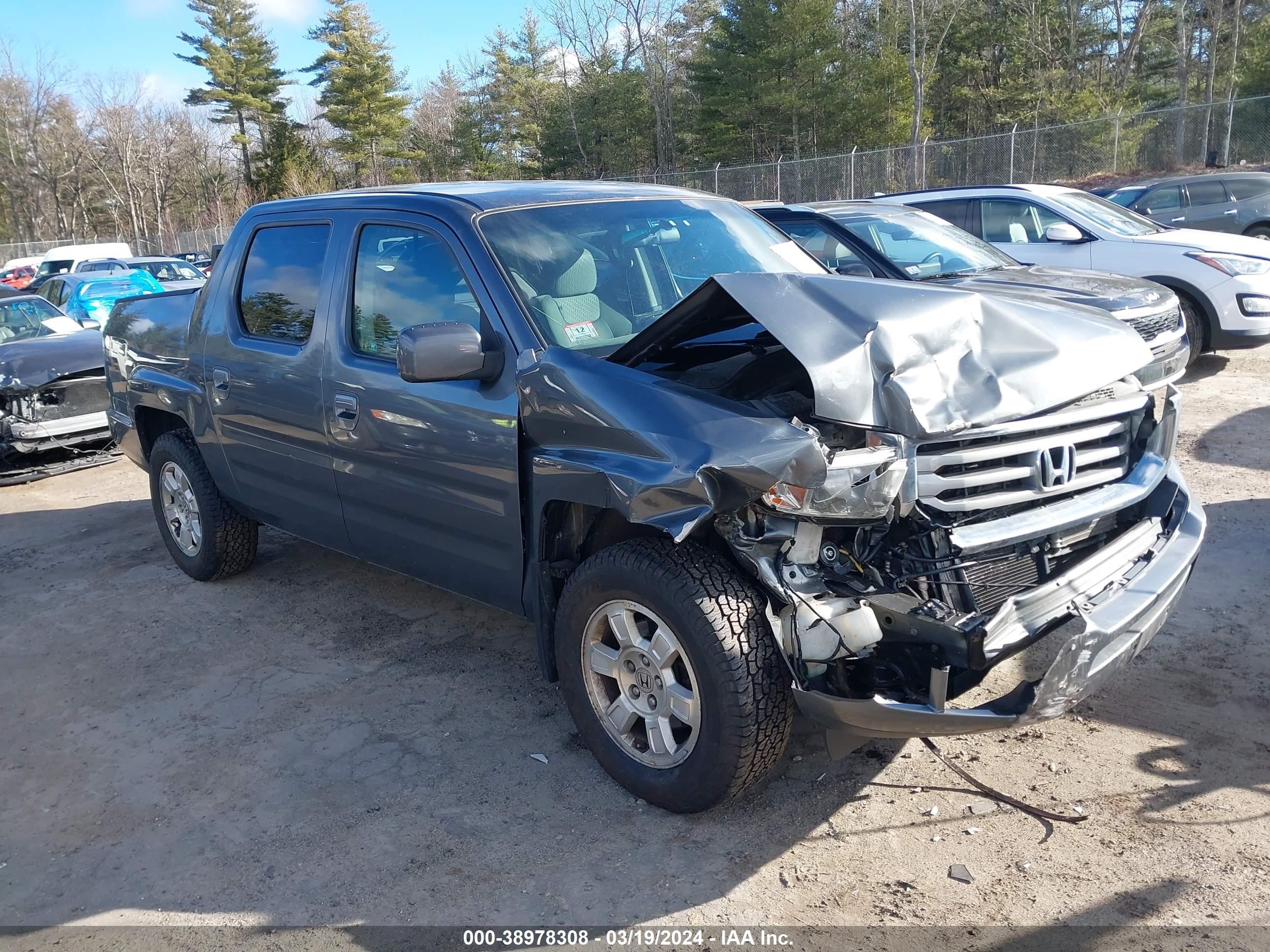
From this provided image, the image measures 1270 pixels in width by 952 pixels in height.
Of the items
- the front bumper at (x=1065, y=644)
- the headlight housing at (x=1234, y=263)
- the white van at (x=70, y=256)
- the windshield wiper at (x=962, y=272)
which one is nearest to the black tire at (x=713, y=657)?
the front bumper at (x=1065, y=644)

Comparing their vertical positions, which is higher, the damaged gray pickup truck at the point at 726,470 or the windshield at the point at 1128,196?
the windshield at the point at 1128,196

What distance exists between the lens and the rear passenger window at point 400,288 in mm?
3734

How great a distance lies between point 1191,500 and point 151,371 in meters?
5.29

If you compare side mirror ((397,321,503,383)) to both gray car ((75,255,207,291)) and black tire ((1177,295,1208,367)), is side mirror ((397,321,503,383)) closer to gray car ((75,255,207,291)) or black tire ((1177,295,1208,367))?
black tire ((1177,295,1208,367))

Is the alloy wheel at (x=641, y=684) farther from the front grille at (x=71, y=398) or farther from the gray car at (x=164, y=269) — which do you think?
the gray car at (x=164, y=269)

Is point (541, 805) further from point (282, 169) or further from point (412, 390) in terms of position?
point (282, 169)

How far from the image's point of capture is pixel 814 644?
2.79m

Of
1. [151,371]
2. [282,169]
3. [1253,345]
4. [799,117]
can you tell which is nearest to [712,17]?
[799,117]

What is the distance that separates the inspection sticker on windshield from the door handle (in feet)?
3.51

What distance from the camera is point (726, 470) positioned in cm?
269

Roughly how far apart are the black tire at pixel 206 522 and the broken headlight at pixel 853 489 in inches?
150

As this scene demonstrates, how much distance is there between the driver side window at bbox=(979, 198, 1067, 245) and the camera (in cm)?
937

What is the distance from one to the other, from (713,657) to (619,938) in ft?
2.67

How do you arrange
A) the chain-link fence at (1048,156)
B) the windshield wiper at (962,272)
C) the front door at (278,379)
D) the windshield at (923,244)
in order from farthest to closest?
the chain-link fence at (1048,156), the windshield at (923,244), the windshield wiper at (962,272), the front door at (278,379)
